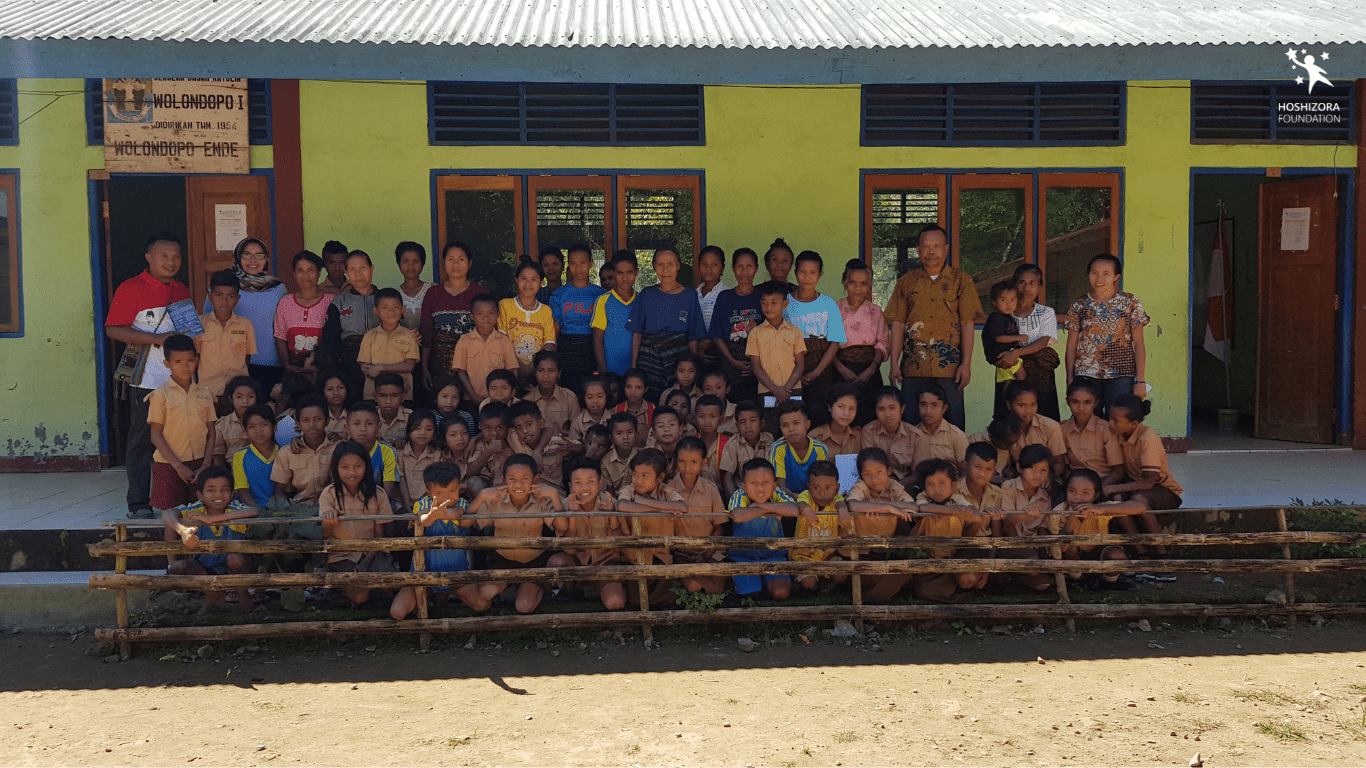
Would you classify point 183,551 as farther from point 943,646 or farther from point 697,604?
point 943,646

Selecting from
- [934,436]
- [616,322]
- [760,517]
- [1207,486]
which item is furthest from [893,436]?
[1207,486]

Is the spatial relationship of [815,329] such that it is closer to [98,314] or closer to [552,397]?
[552,397]

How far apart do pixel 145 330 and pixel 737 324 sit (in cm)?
334

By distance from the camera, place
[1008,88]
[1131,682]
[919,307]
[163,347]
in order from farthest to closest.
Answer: [1008,88]
[919,307]
[163,347]
[1131,682]

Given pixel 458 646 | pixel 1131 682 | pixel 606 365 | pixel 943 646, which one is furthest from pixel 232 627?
pixel 1131 682

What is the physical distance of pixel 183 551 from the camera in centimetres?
419

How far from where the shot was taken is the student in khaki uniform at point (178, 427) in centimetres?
488

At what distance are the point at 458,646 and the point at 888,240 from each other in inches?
171

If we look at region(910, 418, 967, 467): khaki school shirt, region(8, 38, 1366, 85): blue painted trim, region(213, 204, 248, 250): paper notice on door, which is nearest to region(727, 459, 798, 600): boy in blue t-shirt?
region(910, 418, 967, 467): khaki school shirt

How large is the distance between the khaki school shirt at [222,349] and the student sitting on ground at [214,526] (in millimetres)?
891

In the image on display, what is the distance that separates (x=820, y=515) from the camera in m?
4.53

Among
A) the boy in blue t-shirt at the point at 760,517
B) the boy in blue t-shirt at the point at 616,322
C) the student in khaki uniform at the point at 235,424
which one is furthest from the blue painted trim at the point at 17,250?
the boy in blue t-shirt at the point at 760,517

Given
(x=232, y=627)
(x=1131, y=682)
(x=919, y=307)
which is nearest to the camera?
(x=1131, y=682)

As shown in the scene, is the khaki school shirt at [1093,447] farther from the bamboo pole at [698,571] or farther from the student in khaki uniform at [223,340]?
the student in khaki uniform at [223,340]
